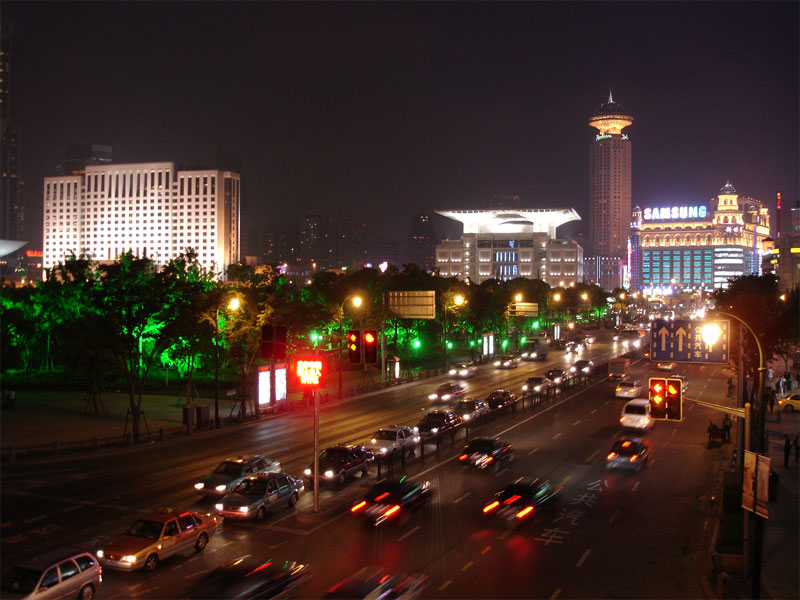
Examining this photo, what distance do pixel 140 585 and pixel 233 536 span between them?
409cm

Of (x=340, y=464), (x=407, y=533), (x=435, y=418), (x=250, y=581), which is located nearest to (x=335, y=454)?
(x=340, y=464)

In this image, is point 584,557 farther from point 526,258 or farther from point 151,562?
point 526,258

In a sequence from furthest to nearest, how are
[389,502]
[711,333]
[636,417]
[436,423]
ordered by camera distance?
[636,417]
[436,423]
[711,333]
[389,502]

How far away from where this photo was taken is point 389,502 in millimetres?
22250

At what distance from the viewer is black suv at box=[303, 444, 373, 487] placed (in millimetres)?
26719

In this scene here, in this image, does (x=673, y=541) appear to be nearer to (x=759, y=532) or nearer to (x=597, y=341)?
(x=759, y=532)

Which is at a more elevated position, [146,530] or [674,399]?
[674,399]

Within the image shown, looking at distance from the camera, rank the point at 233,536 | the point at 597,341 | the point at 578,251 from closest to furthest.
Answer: the point at 233,536, the point at 597,341, the point at 578,251

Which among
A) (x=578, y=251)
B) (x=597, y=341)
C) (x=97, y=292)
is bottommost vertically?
(x=597, y=341)

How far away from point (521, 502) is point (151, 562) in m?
11.3

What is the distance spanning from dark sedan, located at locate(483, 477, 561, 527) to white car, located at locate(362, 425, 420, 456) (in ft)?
25.3

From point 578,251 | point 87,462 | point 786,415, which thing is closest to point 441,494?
point 87,462

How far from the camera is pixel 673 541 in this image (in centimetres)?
2100

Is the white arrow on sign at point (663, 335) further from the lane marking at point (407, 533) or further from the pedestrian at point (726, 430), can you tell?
the pedestrian at point (726, 430)
